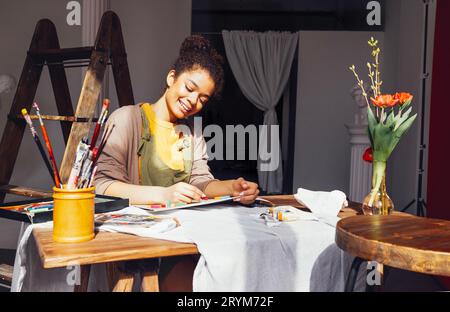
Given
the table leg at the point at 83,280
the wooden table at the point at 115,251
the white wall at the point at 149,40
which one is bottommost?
the table leg at the point at 83,280

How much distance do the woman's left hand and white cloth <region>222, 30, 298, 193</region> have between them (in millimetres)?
5342

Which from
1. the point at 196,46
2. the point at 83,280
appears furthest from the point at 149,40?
the point at 83,280

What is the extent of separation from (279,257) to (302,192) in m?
0.60

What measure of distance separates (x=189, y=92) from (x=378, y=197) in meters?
0.81

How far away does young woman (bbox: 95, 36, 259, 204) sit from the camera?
1.71 meters

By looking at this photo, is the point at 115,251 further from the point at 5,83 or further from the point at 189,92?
the point at 5,83

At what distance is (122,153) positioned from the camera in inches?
69.6

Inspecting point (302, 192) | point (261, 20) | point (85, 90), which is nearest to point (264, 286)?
point (302, 192)

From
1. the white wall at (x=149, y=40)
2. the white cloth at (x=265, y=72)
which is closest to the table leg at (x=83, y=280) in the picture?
the white wall at (x=149, y=40)

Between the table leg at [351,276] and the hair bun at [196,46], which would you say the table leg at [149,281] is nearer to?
the table leg at [351,276]

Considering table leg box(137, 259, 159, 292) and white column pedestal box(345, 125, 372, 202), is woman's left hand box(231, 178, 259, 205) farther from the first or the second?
white column pedestal box(345, 125, 372, 202)

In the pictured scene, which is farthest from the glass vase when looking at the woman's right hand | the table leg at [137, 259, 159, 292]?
the table leg at [137, 259, 159, 292]

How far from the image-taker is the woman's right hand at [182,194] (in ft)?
5.03

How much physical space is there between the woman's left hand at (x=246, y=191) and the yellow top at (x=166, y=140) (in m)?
0.37
